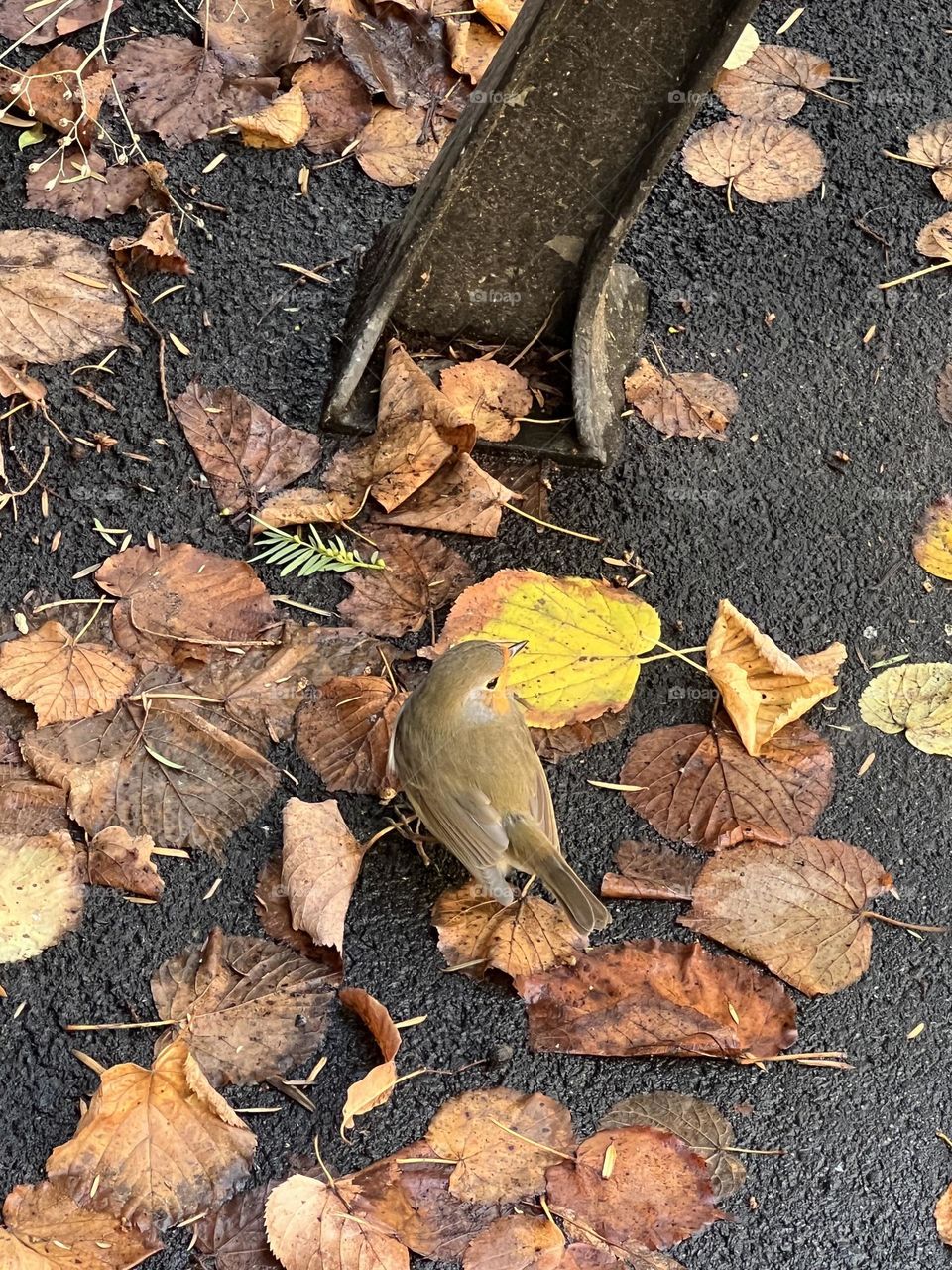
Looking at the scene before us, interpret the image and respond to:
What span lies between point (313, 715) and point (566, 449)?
1072 millimetres

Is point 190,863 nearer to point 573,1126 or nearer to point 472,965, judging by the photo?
point 472,965

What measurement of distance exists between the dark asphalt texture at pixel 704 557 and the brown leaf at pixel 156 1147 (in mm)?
74

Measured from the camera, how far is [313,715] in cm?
332

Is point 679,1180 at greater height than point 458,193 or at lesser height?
lesser

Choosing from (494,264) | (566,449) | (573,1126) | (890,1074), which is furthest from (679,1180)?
(494,264)

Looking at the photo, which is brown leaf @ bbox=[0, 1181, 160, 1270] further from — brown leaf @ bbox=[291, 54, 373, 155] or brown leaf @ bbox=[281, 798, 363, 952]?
brown leaf @ bbox=[291, 54, 373, 155]

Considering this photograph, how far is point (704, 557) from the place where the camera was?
3.70 meters

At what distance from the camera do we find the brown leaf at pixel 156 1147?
268 cm

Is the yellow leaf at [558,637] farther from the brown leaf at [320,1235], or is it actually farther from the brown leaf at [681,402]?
the brown leaf at [320,1235]

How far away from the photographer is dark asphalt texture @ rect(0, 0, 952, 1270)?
2908mm

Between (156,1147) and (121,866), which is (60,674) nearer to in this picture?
(121,866)

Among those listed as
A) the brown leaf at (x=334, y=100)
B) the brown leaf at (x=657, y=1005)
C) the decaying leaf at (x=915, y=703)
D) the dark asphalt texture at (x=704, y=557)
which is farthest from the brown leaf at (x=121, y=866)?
the brown leaf at (x=334, y=100)

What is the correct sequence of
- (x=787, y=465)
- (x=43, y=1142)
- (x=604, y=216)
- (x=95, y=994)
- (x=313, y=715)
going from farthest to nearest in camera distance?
1. (x=787, y=465)
2. (x=604, y=216)
3. (x=313, y=715)
4. (x=95, y=994)
5. (x=43, y=1142)

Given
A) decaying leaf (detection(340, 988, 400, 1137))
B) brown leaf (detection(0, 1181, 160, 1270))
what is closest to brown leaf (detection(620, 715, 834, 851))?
decaying leaf (detection(340, 988, 400, 1137))
